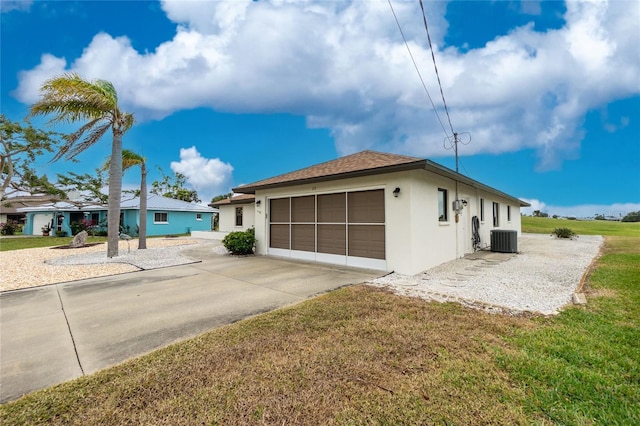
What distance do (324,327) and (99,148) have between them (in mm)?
11974

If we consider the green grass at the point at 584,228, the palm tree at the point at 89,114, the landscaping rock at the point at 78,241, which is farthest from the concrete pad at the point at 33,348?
the green grass at the point at 584,228

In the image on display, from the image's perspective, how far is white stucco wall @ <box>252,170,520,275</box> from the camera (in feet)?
22.5

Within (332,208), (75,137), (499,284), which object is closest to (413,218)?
(499,284)

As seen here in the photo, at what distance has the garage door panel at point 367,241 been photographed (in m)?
7.41

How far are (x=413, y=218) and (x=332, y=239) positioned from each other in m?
2.71

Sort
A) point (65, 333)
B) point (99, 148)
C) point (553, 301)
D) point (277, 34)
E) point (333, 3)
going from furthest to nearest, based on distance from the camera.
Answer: point (99, 148), point (277, 34), point (333, 3), point (553, 301), point (65, 333)

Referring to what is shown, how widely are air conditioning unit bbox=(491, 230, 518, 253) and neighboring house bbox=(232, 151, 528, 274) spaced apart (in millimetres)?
1123

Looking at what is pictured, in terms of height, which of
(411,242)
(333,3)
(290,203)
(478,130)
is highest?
(333,3)

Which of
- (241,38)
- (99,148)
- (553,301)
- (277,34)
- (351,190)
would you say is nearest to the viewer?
(553,301)

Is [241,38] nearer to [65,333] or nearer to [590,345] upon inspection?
[65,333]

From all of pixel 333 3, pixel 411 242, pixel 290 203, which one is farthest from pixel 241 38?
pixel 411 242

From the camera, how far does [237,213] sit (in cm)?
1992

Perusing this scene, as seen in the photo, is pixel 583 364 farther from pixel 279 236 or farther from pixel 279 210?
pixel 279 210

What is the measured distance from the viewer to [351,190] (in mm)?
8039
